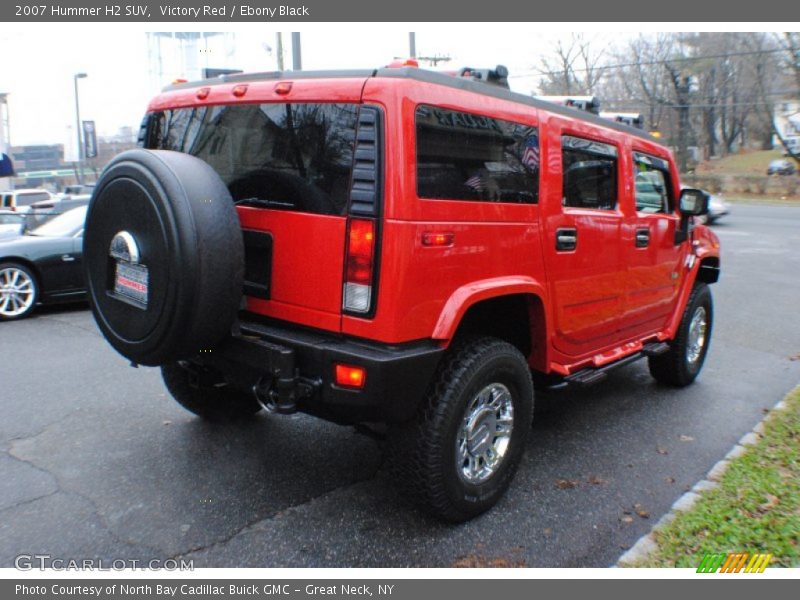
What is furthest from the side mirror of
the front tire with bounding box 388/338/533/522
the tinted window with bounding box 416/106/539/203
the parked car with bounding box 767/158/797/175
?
the parked car with bounding box 767/158/797/175

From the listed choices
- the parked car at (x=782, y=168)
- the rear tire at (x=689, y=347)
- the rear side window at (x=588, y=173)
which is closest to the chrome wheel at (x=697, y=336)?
the rear tire at (x=689, y=347)

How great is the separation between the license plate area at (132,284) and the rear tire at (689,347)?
13.8 ft

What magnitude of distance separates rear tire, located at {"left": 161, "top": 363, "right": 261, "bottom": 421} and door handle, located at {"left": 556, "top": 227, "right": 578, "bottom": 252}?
208 centimetres

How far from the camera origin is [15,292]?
807cm

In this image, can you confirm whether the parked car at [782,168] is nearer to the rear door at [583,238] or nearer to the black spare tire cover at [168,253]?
the rear door at [583,238]

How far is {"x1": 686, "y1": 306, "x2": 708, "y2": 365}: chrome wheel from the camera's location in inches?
229

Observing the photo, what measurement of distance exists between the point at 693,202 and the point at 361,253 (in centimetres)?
350

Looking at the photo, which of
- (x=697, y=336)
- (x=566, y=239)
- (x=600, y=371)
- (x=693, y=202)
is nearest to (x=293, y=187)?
(x=566, y=239)

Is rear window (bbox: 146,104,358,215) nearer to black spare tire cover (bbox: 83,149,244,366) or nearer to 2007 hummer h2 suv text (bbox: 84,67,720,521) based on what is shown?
2007 hummer h2 suv text (bbox: 84,67,720,521)

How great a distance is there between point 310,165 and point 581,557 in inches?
87.1

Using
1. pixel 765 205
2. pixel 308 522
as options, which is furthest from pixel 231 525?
pixel 765 205

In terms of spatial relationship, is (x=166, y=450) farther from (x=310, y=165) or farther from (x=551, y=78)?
(x=551, y=78)

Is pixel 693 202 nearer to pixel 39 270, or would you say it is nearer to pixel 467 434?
pixel 467 434

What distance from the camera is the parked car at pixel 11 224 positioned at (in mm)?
8805
